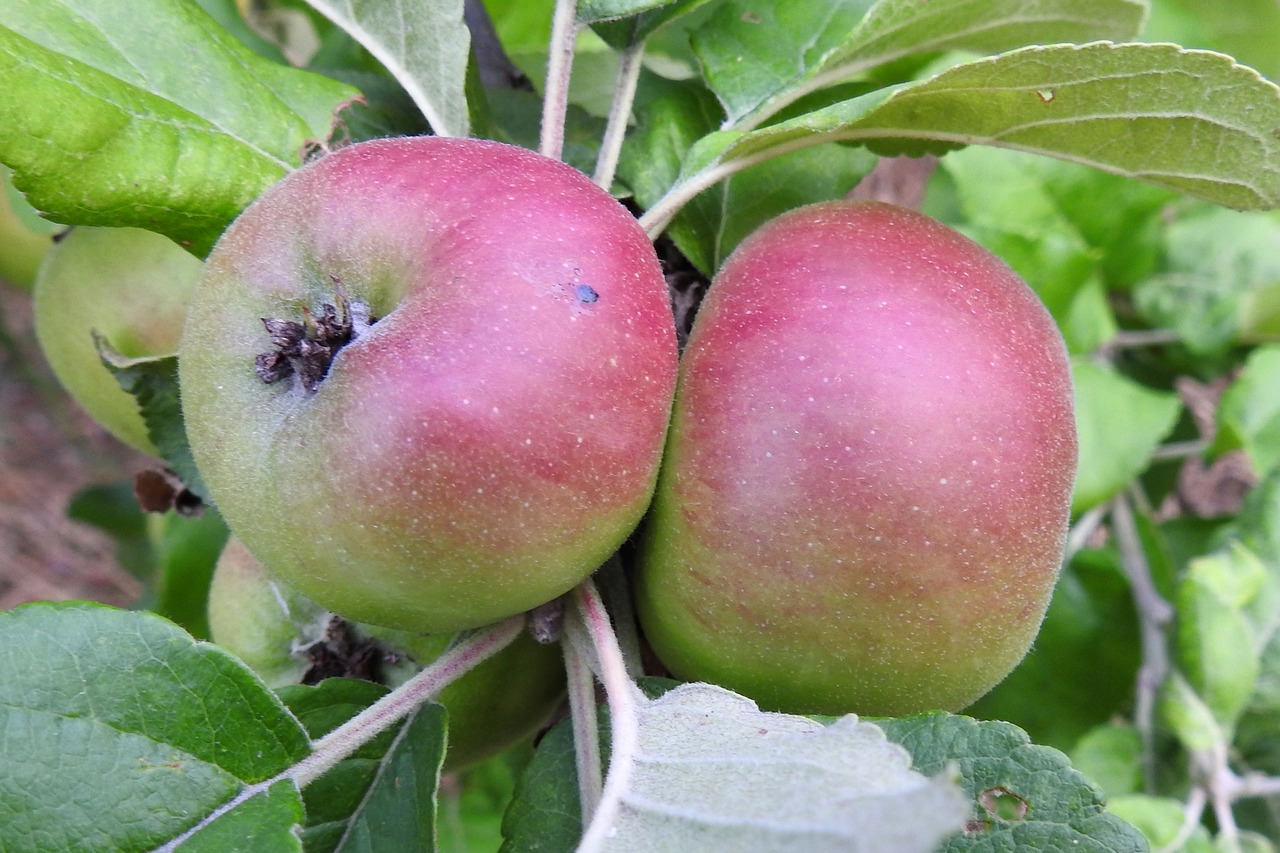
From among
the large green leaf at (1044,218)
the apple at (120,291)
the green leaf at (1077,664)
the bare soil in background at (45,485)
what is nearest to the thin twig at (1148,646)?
the green leaf at (1077,664)

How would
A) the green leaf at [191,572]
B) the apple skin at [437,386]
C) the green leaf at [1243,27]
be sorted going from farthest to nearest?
the green leaf at [1243,27]
the green leaf at [191,572]
the apple skin at [437,386]

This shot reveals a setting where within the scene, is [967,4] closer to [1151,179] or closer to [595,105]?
[1151,179]

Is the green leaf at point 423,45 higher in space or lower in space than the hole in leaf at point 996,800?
higher

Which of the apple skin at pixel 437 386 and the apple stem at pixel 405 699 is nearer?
the apple skin at pixel 437 386

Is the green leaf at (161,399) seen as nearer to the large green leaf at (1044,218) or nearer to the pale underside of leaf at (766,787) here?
the pale underside of leaf at (766,787)

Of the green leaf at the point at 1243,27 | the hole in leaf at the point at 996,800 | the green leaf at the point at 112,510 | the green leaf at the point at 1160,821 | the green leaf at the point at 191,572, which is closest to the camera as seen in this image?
the hole in leaf at the point at 996,800

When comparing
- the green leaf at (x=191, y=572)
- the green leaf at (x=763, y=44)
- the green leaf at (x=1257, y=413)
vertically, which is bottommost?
the green leaf at (x=191, y=572)

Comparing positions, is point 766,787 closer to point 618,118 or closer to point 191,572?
point 618,118

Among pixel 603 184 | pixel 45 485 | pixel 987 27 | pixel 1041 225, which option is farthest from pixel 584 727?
pixel 45 485

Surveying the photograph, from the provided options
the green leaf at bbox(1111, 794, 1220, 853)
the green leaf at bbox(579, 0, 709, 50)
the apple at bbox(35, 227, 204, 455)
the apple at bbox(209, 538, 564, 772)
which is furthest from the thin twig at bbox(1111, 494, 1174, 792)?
the apple at bbox(35, 227, 204, 455)
